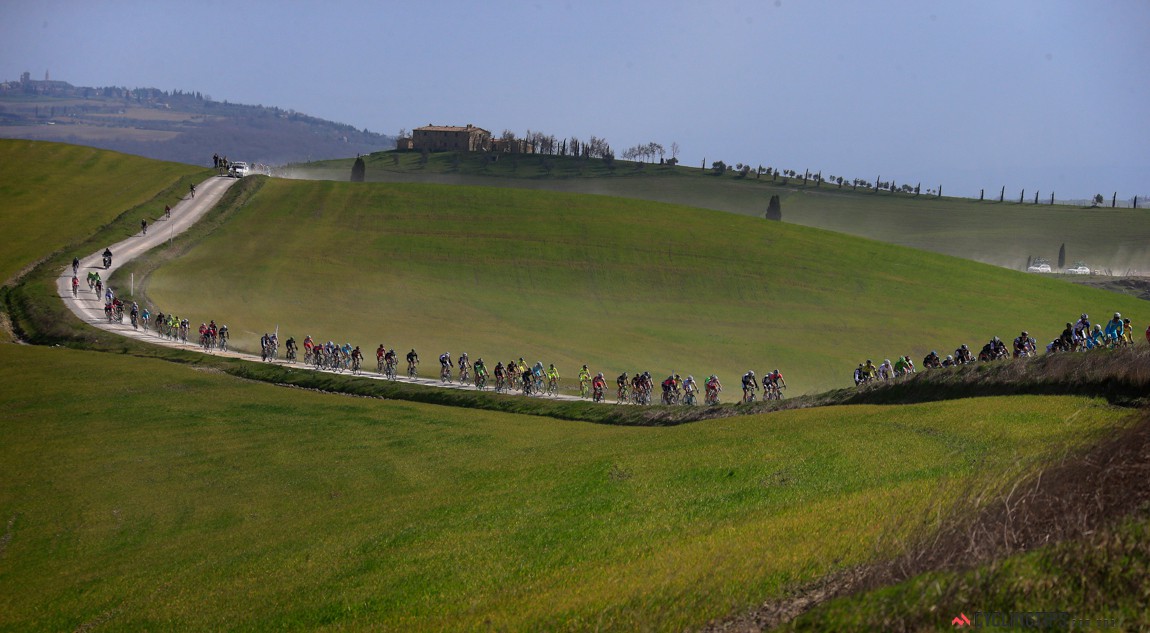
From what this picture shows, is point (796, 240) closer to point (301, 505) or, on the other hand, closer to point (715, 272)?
point (715, 272)

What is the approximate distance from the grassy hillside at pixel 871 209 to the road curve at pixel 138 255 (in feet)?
140

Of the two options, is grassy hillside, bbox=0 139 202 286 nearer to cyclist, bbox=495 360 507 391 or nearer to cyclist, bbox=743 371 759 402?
cyclist, bbox=495 360 507 391

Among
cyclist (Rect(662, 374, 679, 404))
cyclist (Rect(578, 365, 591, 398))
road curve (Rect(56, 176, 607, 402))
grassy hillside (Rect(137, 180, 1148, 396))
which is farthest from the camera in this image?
grassy hillside (Rect(137, 180, 1148, 396))

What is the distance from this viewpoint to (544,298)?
76000mm

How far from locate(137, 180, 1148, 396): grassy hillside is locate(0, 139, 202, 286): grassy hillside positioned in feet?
36.6

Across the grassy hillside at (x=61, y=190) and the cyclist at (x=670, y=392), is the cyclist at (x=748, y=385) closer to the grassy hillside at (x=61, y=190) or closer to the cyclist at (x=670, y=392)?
the cyclist at (x=670, y=392)

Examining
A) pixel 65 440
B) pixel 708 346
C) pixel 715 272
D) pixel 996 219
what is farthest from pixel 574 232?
pixel 996 219

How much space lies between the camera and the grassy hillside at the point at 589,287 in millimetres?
64375

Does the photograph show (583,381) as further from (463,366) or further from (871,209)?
(871,209)

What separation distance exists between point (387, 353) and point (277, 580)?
3346 cm

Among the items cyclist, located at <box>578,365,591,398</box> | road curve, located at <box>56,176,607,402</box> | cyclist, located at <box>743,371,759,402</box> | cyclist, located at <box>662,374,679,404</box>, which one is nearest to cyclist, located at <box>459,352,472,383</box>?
road curve, located at <box>56,176,607,402</box>

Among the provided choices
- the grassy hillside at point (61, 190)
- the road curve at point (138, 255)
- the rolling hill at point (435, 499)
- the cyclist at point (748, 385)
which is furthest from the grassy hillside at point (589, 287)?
the cyclist at point (748, 385)

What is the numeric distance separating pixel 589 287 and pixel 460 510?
5812cm

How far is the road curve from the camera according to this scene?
2175 inches
